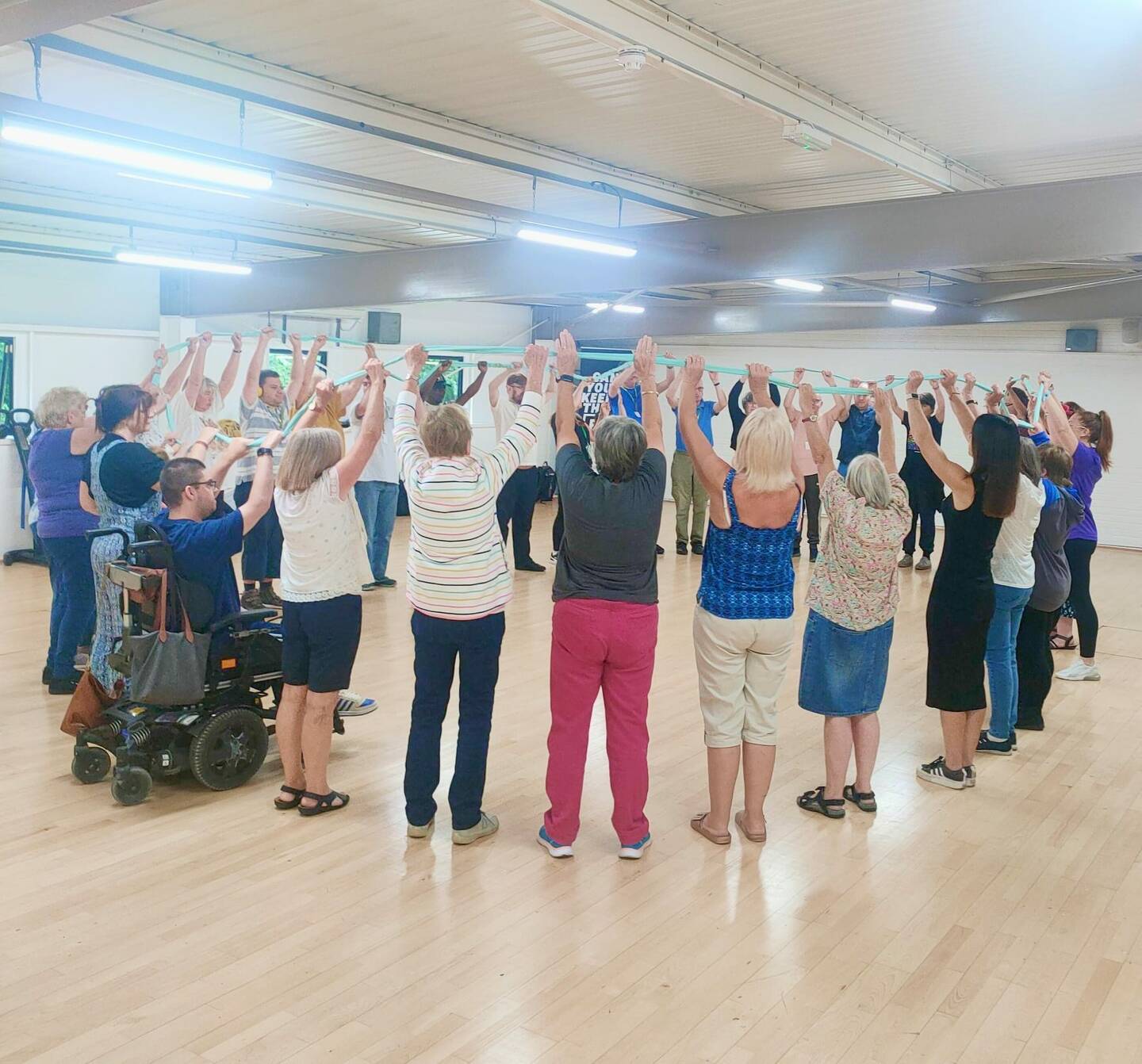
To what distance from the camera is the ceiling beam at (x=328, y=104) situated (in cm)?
531

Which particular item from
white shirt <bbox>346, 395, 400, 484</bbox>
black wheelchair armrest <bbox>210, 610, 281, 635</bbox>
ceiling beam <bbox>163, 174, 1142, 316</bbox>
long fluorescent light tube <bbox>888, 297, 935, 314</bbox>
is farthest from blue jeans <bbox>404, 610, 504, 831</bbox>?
long fluorescent light tube <bbox>888, 297, 935, 314</bbox>

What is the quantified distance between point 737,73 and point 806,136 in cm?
74

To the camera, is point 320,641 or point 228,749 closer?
point 320,641

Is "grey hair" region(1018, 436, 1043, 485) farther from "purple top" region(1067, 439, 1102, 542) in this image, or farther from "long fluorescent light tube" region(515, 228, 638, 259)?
"long fluorescent light tube" region(515, 228, 638, 259)

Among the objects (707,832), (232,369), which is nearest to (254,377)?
(232,369)

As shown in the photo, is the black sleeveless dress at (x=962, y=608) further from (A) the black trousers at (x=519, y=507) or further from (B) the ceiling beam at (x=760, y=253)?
(A) the black trousers at (x=519, y=507)

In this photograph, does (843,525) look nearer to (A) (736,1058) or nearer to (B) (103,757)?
(A) (736,1058)

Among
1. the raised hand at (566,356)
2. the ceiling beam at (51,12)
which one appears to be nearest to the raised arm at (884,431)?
the raised hand at (566,356)

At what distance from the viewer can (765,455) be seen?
140 inches

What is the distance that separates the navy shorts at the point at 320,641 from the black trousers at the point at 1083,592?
4134 millimetres

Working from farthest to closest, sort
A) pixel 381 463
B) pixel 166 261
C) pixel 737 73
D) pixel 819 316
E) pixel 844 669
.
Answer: pixel 819 316 → pixel 166 261 → pixel 381 463 → pixel 737 73 → pixel 844 669

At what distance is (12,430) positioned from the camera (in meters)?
9.57

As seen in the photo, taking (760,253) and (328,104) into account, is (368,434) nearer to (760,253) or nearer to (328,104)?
(328,104)

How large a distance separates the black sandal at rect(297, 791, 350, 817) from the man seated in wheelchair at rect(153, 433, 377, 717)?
1.77 ft
